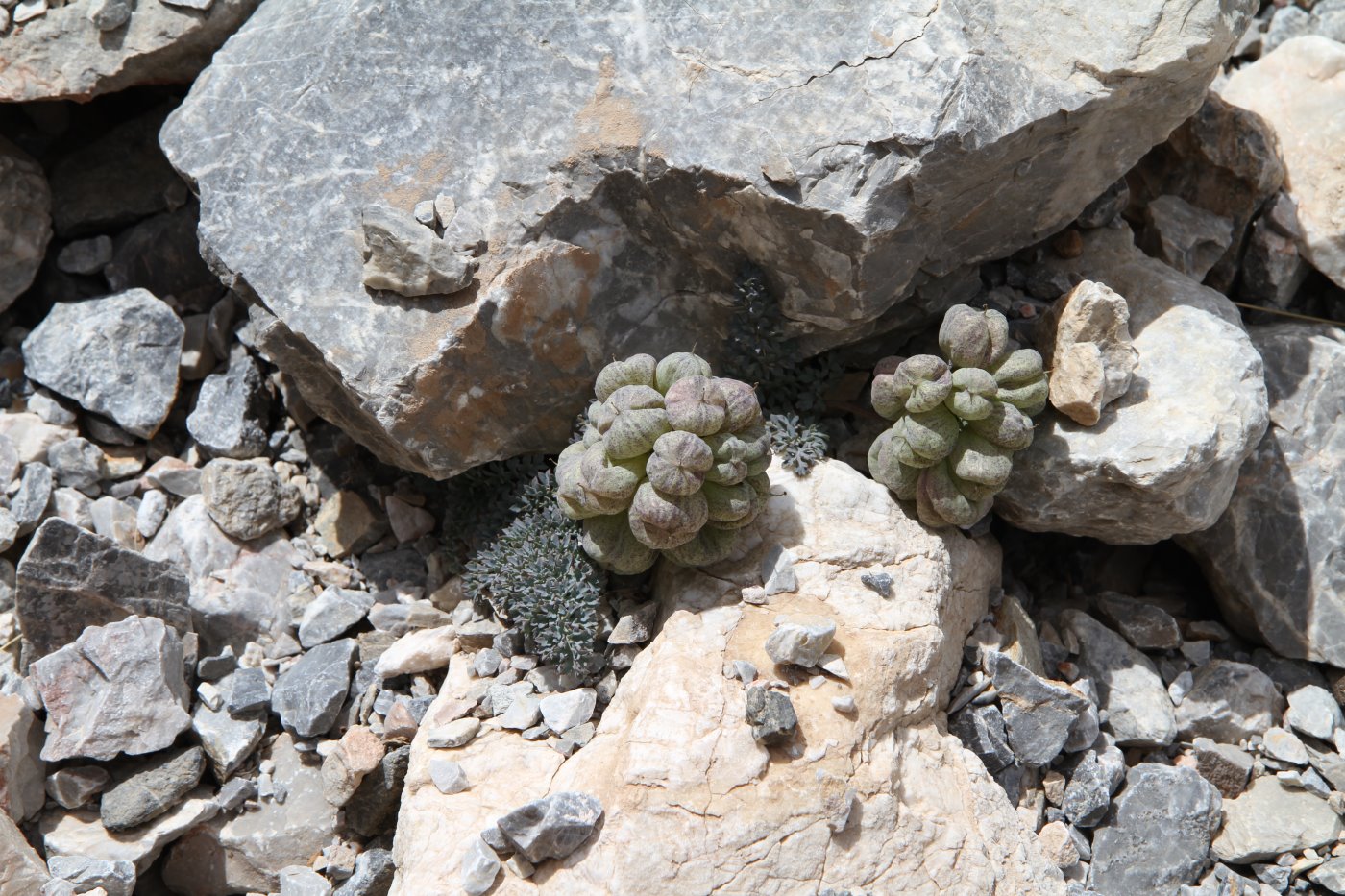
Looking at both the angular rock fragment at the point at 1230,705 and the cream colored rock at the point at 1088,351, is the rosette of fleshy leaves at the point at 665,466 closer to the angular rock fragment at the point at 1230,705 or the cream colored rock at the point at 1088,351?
the cream colored rock at the point at 1088,351

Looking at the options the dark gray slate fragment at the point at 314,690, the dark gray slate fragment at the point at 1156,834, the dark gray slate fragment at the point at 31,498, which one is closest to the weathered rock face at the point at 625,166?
the dark gray slate fragment at the point at 314,690

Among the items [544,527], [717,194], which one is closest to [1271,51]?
[717,194]

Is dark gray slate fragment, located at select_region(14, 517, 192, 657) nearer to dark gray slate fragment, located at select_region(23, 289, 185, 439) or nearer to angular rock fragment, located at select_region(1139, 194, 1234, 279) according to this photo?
dark gray slate fragment, located at select_region(23, 289, 185, 439)

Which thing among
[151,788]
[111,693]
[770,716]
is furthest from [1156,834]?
[111,693]

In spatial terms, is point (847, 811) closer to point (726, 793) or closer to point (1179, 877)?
point (726, 793)

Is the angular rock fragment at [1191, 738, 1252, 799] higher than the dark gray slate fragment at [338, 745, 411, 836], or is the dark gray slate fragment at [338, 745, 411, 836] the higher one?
the angular rock fragment at [1191, 738, 1252, 799]

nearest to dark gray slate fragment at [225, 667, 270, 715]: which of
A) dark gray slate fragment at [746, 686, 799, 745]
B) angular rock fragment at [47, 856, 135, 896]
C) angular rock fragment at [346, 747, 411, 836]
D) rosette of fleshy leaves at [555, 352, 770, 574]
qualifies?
angular rock fragment at [346, 747, 411, 836]

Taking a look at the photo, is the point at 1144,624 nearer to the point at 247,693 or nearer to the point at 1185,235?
the point at 1185,235
